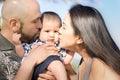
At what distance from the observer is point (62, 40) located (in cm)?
274

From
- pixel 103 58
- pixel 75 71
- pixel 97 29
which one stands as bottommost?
pixel 75 71

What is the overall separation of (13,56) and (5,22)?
251 mm

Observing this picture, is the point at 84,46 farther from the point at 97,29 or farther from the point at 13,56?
the point at 13,56

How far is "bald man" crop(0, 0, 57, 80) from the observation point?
9.02ft

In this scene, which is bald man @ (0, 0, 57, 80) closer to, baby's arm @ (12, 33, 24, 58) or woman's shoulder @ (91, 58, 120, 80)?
baby's arm @ (12, 33, 24, 58)

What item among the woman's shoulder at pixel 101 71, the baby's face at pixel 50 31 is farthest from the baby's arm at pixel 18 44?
the woman's shoulder at pixel 101 71

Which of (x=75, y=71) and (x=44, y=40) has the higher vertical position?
(x=44, y=40)

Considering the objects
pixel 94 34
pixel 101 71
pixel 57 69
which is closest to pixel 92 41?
pixel 94 34

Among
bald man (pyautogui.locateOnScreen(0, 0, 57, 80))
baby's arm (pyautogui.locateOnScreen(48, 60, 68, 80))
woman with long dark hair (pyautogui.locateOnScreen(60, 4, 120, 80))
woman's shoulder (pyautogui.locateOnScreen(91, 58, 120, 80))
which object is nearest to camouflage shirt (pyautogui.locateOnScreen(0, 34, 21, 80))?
bald man (pyautogui.locateOnScreen(0, 0, 57, 80))

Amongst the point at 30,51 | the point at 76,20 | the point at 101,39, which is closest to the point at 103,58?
the point at 101,39

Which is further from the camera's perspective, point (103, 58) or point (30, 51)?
point (30, 51)

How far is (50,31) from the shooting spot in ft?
10.8

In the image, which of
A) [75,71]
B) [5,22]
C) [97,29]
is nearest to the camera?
[97,29]

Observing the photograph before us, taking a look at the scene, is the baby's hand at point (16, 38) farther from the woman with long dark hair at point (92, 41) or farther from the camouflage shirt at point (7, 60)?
the woman with long dark hair at point (92, 41)
